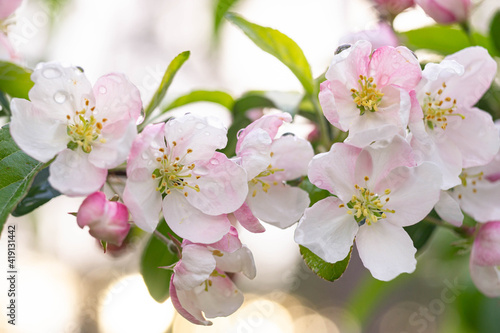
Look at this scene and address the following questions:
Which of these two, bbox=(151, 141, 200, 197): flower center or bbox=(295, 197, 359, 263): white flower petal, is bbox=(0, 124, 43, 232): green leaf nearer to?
bbox=(151, 141, 200, 197): flower center

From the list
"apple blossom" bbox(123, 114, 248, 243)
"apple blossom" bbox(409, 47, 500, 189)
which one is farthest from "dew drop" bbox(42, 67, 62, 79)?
"apple blossom" bbox(409, 47, 500, 189)

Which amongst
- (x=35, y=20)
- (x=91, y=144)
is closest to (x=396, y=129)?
(x=91, y=144)

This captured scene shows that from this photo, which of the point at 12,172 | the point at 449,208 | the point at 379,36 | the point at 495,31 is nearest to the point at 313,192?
the point at 449,208

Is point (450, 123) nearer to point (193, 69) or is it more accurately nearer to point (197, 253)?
point (197, 253)

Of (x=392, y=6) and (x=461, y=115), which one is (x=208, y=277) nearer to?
(x=461, y=115)

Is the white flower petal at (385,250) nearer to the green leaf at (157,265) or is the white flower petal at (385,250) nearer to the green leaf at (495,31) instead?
the green leaf at (157,265)
